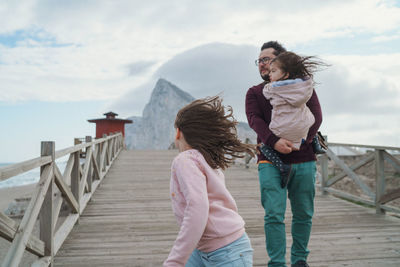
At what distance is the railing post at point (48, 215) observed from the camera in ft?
9.28

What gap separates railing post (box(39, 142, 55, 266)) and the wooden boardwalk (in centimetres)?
21

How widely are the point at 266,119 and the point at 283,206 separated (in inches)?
24.4

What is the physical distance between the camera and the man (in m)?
2.26

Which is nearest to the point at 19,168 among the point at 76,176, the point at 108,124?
the point at 76,176

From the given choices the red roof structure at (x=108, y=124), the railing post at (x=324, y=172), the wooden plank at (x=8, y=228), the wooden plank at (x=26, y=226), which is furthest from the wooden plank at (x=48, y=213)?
the red roof structure at (x=108, y=124)

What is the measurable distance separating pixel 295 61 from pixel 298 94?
254 mm

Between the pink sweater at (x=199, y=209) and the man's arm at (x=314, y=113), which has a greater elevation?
the man's arm at (x=314, y=113)

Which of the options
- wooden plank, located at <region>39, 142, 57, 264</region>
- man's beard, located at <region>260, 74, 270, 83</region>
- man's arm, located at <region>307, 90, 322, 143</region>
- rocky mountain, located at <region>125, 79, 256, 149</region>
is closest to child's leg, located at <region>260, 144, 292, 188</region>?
man's arm, located at <region>307, 90, 322, 143</region>

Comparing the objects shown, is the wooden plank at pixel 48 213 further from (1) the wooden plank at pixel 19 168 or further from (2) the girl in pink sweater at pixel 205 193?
(2) the girl in pink sweater at pixel 205 193

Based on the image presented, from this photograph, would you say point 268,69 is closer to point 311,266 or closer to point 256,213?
point 311,266

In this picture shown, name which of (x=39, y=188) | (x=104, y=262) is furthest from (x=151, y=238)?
(x=39, y=188)

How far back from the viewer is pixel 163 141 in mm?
113500

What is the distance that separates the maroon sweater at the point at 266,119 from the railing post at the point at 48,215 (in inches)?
65.6

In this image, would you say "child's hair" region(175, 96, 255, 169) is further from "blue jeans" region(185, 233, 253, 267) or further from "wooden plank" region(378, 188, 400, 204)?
"wooden plank" region(378, 188, 400, 204)
